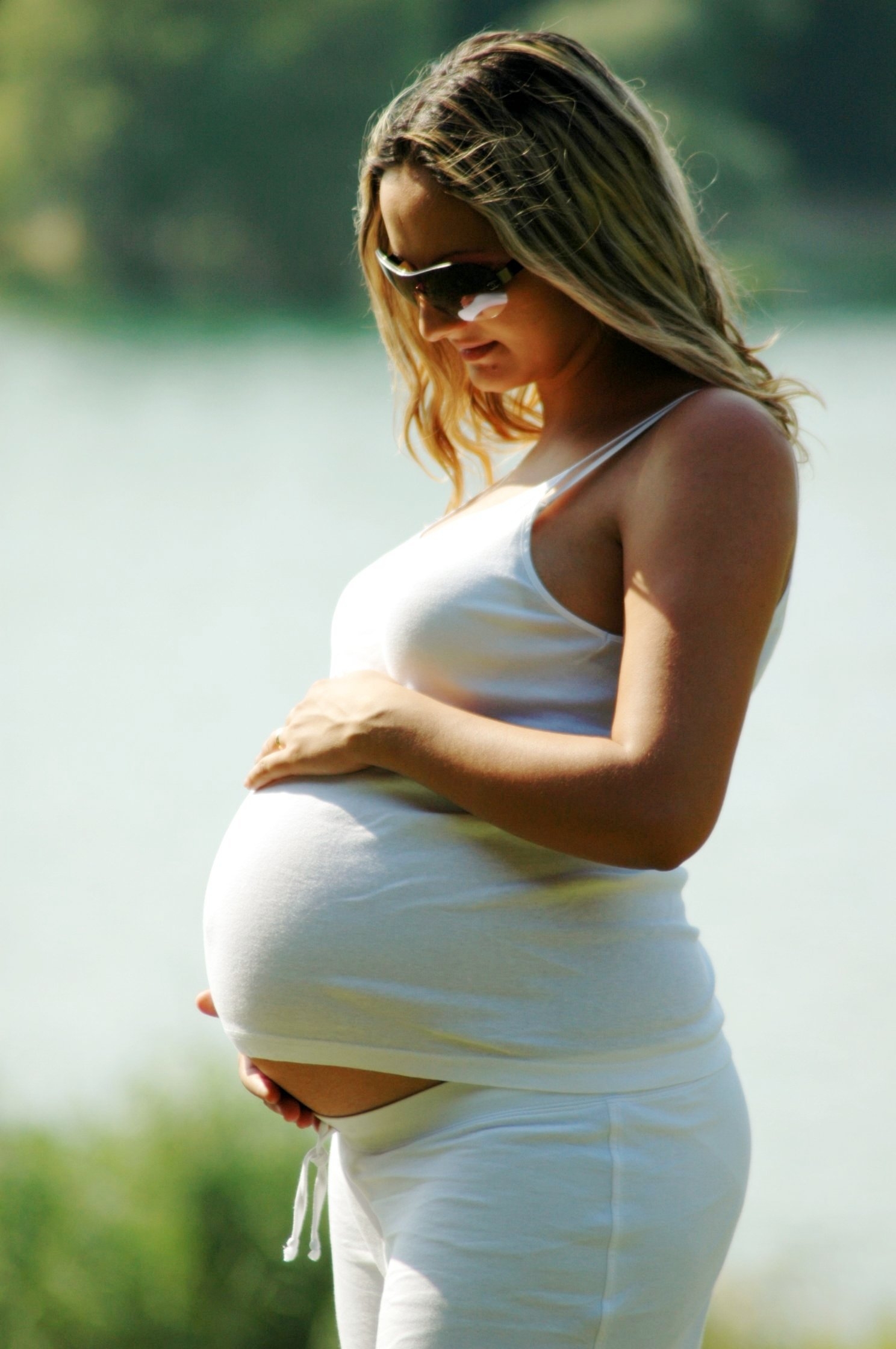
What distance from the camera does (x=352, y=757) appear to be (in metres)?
1.02

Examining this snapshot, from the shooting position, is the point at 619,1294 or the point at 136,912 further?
the point at 136,912

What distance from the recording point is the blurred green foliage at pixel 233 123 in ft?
23.6

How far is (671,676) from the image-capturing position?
0.87 metres

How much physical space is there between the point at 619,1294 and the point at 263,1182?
1.74m

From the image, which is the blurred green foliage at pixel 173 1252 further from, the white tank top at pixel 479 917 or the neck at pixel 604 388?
the neck at pixel 604 388

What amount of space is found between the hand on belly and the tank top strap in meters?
0.47

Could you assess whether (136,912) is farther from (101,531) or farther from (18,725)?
(101,531)

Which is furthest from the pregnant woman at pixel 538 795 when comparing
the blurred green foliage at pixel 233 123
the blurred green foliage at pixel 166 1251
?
the blurred green foliage at pixel 233 123

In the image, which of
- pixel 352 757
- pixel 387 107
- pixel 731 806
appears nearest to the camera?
pixel 352 757

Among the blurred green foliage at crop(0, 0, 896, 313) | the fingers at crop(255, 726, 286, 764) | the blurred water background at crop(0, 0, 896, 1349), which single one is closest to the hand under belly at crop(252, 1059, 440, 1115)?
the fingers at crop(255, 726, 286, 764)

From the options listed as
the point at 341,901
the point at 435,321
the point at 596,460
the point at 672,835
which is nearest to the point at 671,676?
the point at 672,835

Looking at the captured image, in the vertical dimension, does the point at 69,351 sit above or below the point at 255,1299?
above

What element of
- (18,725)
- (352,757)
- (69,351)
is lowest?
(18,725)

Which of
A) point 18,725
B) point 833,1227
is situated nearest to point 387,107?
point 833,1227
